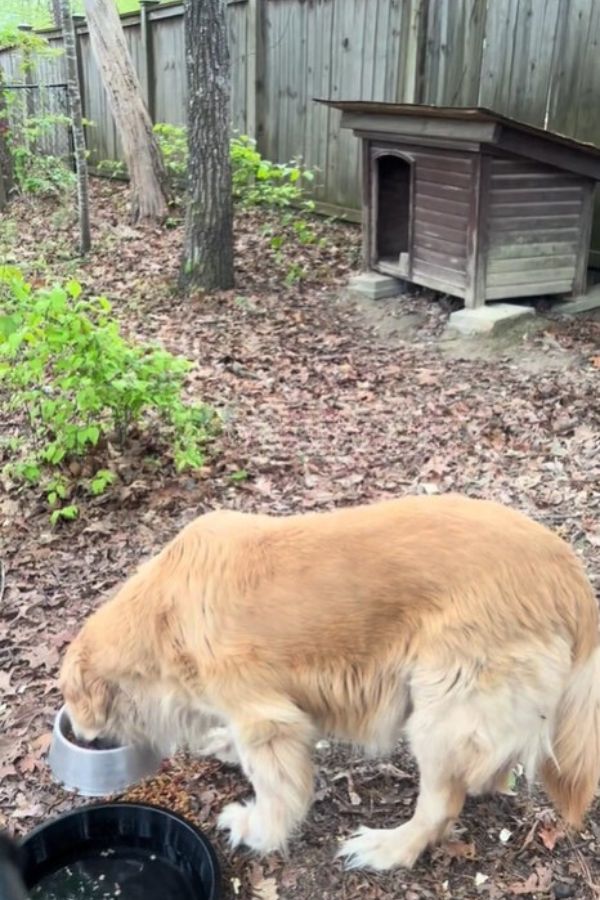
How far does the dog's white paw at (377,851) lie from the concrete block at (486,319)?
16.1 ft

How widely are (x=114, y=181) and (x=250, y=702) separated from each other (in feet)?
42.3

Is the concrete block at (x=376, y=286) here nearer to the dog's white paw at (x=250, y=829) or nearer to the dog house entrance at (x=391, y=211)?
the dog house entrance at (x=391, y=211)

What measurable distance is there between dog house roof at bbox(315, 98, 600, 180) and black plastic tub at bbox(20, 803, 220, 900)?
5.45m

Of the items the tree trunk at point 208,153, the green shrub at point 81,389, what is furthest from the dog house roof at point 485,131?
the green shrub at point 81,389

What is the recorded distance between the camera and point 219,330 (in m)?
7.42

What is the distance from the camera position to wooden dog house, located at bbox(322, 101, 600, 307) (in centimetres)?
672

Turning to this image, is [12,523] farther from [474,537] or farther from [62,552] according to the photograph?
[474,537]

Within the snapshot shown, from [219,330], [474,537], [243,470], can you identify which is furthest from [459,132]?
[474,537]

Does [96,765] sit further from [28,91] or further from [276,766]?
[28,91]

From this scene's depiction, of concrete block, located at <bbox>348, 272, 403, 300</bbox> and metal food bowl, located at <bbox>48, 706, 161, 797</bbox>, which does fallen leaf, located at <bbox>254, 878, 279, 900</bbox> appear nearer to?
→ metal food bowl, located at <bbox>48, 706, 161, 797</bbox>

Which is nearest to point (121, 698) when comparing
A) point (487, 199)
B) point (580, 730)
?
point (580, 730)

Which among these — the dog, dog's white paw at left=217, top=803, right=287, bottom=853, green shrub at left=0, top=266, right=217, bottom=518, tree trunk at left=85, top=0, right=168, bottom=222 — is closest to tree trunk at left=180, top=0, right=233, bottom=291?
tree trunk at left=85, top=0, right=168, bottom=222

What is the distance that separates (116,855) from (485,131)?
18.5ft

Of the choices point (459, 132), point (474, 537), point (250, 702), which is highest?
point (459, 132)
